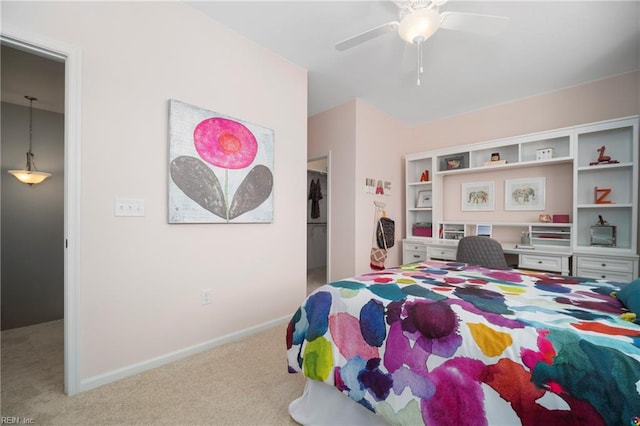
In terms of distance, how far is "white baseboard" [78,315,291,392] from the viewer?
158 cm

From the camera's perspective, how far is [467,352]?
0.94m

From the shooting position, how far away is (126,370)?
1.69 m

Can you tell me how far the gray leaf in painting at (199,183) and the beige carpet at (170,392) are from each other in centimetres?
113

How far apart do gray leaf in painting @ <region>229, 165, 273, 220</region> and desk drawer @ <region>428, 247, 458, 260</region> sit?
8.07 ft

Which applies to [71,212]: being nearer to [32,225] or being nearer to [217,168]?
[217,168]

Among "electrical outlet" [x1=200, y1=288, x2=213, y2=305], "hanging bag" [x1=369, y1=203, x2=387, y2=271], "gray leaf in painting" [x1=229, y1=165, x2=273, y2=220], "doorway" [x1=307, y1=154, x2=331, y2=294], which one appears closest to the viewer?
"electrical outlet" [x1=200, y1=288, x2=213, y2=305]

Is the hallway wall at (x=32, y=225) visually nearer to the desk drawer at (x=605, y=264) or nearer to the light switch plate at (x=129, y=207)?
the light switch plate at (x=129, y=207)

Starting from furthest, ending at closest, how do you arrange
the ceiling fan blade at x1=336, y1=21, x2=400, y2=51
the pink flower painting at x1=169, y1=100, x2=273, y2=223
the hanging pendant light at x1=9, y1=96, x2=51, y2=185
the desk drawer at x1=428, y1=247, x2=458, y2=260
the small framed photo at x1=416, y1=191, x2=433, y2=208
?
the small framed photo at x1=416, y1=191, x2=433, y2=208, the desk drawer at x1=428, y1=247, x2=458, y2=260, the hanging pendant light at x1=9, y1=96, x2=51, y2=185, the pink flower painting at x1=169, y1=100, x2=273, y2=223, the ceiling fan blade at x1=336, y1=21, x2=400, y2=51

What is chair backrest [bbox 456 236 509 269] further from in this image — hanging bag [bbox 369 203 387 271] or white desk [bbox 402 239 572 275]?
hanging bag [bbox 369 203 387 271]

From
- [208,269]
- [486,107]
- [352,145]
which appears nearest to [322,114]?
[352,145]

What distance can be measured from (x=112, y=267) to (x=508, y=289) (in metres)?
2.34

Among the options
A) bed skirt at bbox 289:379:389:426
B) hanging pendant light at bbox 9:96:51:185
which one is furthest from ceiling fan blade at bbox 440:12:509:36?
hanging pendant light at bbox 9:96:51:185

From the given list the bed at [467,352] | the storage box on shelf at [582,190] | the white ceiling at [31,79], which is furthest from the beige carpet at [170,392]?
the storage box on shelf at [582,190]

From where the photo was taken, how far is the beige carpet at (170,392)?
4.45ft
